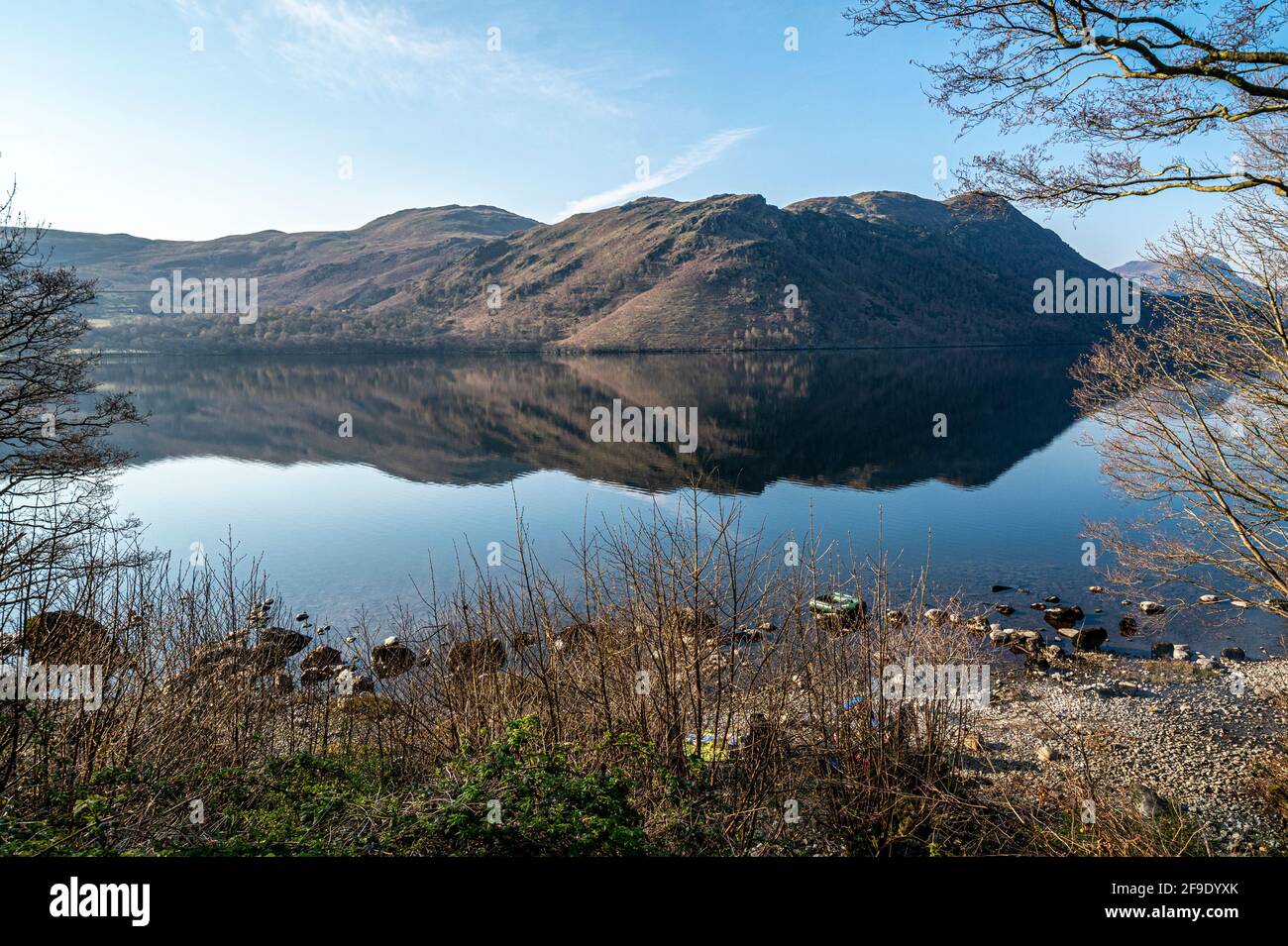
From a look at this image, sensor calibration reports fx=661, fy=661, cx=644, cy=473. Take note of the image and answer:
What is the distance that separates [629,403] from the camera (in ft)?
207

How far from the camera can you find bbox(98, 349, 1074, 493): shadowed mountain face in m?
40.2

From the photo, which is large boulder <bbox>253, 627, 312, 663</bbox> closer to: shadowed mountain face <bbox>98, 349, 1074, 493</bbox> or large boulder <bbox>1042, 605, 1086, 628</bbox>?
shadowed mountain face <bbox>98, 349, 1074, 493</bbox>

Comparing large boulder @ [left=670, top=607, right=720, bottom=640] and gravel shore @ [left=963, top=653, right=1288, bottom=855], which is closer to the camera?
large boulder @ [left=670, top=607, right=720, bottom=640]

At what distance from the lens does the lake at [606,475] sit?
72.8ft

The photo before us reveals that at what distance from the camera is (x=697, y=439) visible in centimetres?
4750

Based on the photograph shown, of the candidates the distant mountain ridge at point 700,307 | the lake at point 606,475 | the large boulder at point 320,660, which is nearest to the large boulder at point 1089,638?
the lake at point 606,475

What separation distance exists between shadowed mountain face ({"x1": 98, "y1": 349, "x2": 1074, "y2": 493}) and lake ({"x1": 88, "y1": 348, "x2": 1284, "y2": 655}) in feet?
1.09

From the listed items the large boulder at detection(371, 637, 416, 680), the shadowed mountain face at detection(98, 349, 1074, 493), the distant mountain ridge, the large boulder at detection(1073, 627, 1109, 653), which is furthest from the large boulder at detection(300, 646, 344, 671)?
the distant mountain ridge

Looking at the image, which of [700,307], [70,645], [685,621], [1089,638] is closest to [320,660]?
A: [70,645]

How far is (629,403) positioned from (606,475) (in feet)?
86.0

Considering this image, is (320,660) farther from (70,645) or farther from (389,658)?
(70,645)

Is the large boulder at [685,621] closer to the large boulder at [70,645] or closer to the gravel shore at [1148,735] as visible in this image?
the gravel shore at [1148,735]

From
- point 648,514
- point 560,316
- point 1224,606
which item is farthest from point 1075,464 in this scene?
point 560,316
